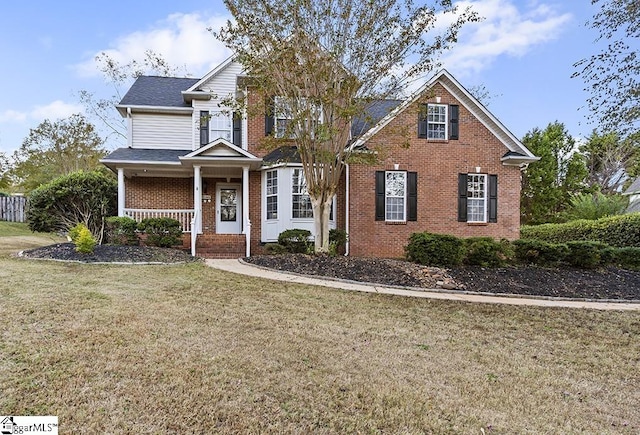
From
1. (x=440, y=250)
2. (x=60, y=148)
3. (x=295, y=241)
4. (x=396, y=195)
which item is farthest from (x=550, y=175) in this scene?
(x=60, y=148)

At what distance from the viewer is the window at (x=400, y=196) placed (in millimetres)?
13781

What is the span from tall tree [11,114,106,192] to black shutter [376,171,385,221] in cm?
2484

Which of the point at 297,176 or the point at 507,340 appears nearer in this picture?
the point at 507,340

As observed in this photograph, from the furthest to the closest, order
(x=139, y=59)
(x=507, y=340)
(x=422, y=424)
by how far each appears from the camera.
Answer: (x=139, y=59) → (x=507, y=340) → (x=422, y=424)

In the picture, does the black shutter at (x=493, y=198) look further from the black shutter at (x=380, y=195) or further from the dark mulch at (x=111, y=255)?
the dark mulch at (x=111, y=255)

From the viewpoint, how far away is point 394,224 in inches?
540

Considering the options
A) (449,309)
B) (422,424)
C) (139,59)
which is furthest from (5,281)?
(139,59)

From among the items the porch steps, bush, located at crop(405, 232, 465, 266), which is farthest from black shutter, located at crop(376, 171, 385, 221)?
the porch steps

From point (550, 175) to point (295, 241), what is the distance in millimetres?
20675

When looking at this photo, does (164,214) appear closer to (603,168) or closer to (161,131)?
(161,131)

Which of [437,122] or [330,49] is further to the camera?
[437,122]

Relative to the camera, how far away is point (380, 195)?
13.7 meters

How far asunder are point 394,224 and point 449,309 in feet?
23.6

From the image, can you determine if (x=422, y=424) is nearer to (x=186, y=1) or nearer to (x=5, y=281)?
(x=5, y=281)
